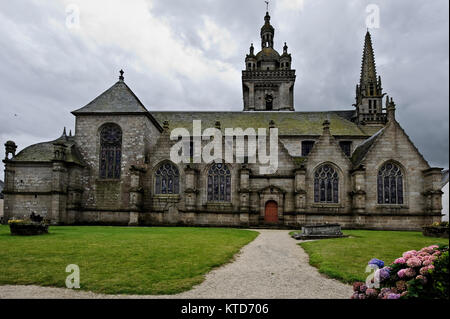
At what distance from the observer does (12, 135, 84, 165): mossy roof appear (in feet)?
96.6

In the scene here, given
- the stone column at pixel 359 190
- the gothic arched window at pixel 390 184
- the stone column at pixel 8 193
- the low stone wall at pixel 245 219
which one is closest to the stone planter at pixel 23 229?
the low stone wall at pixel 245 219

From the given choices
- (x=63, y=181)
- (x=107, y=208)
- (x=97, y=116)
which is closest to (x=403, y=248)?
A: (x=107, y=208)

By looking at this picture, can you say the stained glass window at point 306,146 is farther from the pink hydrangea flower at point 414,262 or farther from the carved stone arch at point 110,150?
the pink hydrangea flower at point 414,262

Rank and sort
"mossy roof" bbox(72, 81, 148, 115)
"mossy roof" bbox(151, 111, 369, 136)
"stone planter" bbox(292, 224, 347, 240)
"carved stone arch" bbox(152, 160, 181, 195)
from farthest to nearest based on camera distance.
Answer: "mossy roof" bbox(151, 111, 369, 136) < "mossy roof" bbox(72, 81, 148, 115) < "carved stone arch" bbox(152, 160, 181, 195) < "stone planter" bbox(292, 224, 347, 240)

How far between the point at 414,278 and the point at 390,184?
1009 inches

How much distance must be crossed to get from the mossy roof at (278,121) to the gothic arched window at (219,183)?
10.7 meters

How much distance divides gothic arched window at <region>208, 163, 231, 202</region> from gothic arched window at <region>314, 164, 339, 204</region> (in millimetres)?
8610

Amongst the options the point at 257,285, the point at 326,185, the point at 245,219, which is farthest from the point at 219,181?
the point at 257,285

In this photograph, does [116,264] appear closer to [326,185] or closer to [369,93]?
[326,185]

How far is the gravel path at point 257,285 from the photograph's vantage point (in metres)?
6.78

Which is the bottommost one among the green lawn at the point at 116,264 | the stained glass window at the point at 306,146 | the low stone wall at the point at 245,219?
the low stone wall at the point at 245,219

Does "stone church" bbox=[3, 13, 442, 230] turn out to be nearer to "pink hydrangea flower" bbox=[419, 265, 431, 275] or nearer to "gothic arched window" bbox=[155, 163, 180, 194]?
"gothic arched window" bbox=[155, 163, 180, 194]

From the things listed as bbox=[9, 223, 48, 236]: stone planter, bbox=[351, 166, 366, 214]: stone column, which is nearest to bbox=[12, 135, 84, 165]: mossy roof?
bbox=[9, 223, 48, 236]: stone planter

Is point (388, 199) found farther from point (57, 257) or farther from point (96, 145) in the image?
point (96, 145)
